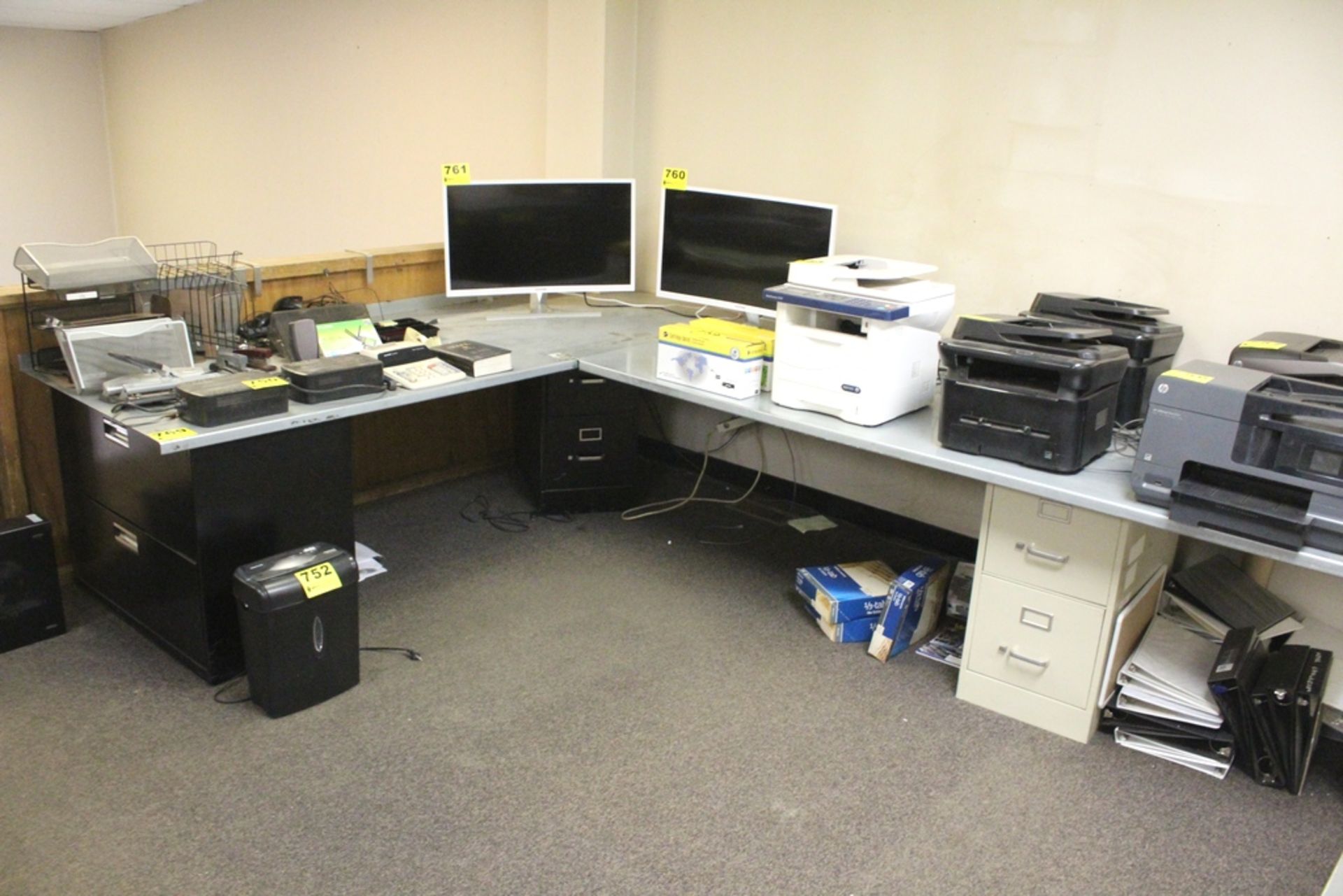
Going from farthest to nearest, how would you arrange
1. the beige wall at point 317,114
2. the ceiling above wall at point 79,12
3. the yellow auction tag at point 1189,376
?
the ceiling above wall at point 79,12 < the beige wall at point 317,114 < the yellow auction tag at point 1189,376

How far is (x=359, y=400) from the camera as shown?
275 cm

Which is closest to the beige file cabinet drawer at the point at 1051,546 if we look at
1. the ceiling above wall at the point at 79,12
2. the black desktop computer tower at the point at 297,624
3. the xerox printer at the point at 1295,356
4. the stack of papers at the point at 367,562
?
the xerox printer at the point at 1295,356

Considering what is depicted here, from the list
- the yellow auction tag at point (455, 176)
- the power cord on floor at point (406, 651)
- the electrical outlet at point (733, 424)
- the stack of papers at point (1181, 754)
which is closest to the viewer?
the stack of papers at point (1181, 754)

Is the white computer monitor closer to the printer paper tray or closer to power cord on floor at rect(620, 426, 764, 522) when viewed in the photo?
power cord on floor at rect(620, 426, 764, 522)

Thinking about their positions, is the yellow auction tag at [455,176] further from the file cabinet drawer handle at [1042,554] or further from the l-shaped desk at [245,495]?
the file cabinet drawer handle at [1042,554]

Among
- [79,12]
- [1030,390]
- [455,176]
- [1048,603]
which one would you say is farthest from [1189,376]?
[79,12]

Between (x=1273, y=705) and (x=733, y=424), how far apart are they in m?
2.21

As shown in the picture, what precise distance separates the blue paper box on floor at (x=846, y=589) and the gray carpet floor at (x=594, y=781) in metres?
0.10

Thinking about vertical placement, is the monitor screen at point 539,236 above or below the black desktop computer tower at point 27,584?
above

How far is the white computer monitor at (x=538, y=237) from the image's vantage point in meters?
3.59

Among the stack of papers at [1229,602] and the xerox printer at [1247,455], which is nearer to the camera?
the xerox printer at [1247,455]

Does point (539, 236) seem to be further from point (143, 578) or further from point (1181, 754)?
point (1181, 754)

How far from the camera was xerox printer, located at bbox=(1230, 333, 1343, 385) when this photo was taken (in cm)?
224

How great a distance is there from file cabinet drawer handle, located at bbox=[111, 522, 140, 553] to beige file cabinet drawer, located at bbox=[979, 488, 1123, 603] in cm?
227
